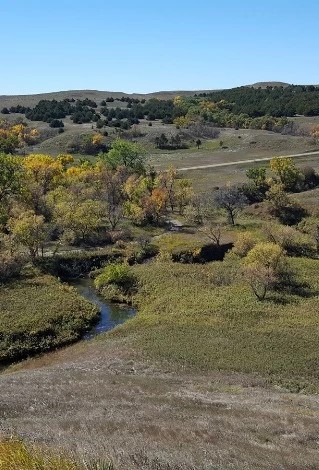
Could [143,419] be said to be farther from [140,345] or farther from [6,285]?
[6,285]

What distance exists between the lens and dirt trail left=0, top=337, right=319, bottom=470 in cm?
1663

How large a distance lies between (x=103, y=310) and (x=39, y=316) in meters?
7.69

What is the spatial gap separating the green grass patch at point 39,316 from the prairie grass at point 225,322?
4.72 meters

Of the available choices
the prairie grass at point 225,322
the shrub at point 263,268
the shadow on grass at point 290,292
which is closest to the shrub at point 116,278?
the prairie grass at point 225,322

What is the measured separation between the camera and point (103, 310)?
5362 centimetres

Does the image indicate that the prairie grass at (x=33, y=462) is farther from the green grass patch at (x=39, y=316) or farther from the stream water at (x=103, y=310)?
the stream water at (x=103, y=310)

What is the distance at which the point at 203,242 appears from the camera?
69.4 m

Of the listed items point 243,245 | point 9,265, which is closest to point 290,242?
point 243,245

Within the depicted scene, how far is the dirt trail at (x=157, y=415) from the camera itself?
16.6 metres

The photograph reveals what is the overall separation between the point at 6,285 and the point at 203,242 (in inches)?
1042

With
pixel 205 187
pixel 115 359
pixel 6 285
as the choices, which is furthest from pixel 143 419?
pixel 205 187

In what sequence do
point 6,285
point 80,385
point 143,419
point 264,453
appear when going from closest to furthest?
point 264,453 → point 143,419 → point 80,385 → point 6,285

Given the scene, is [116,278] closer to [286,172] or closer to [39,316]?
[39,316]

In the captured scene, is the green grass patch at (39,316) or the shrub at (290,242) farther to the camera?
the shrub at (290,242)
